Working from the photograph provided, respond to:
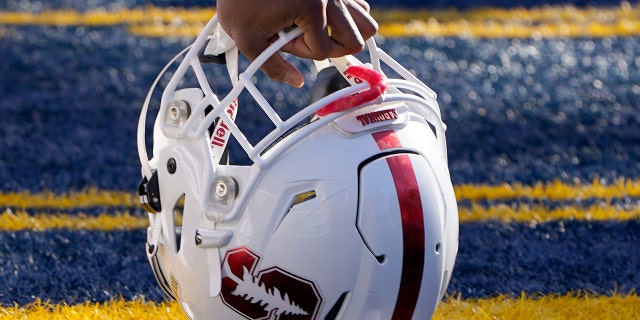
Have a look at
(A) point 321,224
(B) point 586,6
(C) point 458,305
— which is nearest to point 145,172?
(A) point 321,224

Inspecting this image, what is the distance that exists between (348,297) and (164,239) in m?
0.38

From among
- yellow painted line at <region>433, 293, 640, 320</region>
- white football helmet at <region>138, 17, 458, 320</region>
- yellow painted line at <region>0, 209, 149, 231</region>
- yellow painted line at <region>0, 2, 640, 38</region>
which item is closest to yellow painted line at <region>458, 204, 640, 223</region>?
yellow painted line at <region>433, 293, 640, 320</region>

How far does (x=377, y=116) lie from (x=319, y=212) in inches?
8.1

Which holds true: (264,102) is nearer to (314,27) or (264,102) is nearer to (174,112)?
(314,27)

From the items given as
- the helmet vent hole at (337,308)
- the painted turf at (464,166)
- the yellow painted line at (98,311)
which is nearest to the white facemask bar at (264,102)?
the helmet vent hole at (337,308)

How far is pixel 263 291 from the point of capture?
1.82 meters

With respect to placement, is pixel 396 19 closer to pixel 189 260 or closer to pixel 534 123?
pixel 534 123

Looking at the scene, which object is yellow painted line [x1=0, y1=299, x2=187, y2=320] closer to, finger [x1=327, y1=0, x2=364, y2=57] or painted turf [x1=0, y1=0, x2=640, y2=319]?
painted turf [x1=0, y1=0, x2=640, y2=319]

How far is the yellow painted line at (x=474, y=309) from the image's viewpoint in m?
2.33

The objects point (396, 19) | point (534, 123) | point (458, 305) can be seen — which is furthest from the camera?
point (396, 19)

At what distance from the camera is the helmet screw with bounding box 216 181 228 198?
71.8 inches

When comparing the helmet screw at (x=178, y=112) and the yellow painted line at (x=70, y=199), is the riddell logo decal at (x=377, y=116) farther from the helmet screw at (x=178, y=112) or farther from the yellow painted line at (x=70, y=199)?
the yellow painted line at (x=70, y=199)

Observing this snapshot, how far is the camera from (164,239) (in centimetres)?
198

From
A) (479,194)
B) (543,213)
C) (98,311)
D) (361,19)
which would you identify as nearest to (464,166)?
(479,194)
